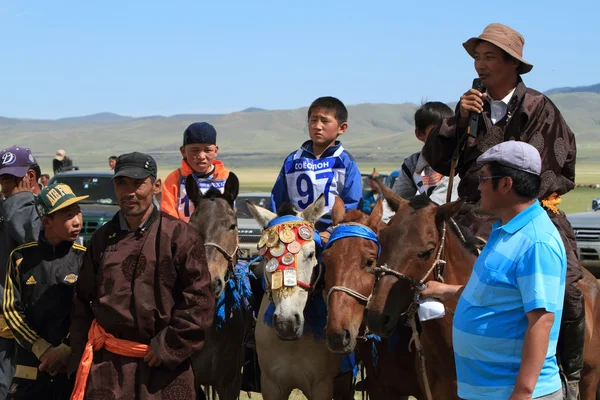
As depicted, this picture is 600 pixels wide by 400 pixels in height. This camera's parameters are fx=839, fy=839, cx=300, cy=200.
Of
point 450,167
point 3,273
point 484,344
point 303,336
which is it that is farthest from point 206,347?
point 484,344

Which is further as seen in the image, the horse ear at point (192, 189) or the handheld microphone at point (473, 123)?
the horse ear at point (192, 189)

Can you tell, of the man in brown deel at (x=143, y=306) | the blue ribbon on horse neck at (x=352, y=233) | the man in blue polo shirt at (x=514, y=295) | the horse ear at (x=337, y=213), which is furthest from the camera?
the horse ear at (x=337, y=213)

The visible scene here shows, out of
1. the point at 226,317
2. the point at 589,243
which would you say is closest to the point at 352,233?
the point at 226,317

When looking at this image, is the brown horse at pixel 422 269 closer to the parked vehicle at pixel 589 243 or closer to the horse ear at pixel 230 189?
the horse ear at pixel 230 189

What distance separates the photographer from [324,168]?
21.9 ft

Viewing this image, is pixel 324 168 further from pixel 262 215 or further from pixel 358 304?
pixel 358 304

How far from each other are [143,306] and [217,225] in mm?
1649

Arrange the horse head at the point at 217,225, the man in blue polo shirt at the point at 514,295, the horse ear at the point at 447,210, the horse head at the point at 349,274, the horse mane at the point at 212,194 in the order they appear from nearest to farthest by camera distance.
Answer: the man in blue polo shirt at the point at 514,295 → the horse ear at the point at 447,210 → the horse head at the point at 349,274 → the horse head at the point at 217,225 → the horse mane at the point at 212,194

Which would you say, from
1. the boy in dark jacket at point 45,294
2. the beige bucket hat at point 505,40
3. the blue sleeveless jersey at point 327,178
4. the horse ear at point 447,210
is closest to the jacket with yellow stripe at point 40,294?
the boy in dark jacket at point 45,294

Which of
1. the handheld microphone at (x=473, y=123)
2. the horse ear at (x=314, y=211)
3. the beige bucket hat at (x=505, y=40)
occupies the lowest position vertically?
the horse ear at (x=314, y=211)

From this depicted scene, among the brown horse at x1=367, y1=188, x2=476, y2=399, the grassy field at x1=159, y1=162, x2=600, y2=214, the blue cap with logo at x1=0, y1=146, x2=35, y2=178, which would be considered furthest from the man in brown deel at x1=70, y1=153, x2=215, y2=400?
the grassy field at x1=159, y1=162, x2=600, y2=214

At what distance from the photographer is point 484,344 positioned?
12.3 feet

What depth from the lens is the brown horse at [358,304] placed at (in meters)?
5.19

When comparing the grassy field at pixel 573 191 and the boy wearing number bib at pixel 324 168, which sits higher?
the boy wearing number bib at pixel 324 168
